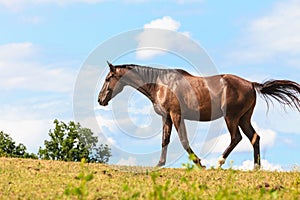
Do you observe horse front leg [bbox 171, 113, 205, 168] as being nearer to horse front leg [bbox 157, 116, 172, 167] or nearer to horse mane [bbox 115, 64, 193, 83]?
horse front leg [bbox 157, 116, 172, 167]

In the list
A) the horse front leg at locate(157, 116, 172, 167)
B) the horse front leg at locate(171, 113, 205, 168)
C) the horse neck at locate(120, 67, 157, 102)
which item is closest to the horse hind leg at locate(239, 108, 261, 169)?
the horse front leg at locate(171, 113, 205, 168)

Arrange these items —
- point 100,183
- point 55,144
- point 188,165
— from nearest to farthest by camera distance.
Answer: point 188,165
point 100,183
point 55,144

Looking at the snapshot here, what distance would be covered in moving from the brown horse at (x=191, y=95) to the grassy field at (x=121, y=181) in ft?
5.09

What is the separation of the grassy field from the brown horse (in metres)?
1.55

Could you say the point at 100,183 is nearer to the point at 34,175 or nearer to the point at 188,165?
the point at 34,175

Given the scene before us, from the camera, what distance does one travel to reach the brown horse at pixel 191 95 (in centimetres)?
1280

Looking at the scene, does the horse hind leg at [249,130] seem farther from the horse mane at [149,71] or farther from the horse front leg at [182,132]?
the horse mane at [149,71]

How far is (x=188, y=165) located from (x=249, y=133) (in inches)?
292

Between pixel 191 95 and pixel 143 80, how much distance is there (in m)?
1.18

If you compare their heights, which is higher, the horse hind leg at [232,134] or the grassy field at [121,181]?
the horse hind leg at [232,134]

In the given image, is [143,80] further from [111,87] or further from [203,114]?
[203,114]

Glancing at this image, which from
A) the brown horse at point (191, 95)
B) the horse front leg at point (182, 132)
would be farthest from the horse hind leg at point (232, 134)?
the horse front leg at point (182, 132)

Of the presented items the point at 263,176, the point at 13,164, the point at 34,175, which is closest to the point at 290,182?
the point at 263,176

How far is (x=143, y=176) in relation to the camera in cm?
1053
